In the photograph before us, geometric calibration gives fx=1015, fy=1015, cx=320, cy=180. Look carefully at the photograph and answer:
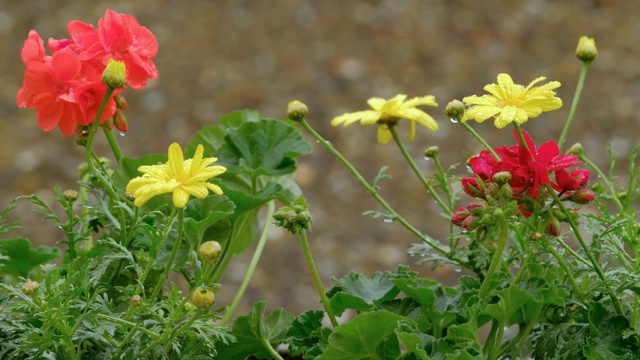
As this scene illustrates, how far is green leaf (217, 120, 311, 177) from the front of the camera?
1074 millimetres

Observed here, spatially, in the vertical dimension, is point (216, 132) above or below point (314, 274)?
above

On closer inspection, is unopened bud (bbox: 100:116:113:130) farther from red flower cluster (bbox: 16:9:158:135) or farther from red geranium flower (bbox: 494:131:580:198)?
red geranium flower (bbox: 494:131:580:198)

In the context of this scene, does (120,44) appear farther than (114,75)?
Yes

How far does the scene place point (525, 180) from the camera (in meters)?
0.74

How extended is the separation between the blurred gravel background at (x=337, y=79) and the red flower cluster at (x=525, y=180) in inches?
99.3

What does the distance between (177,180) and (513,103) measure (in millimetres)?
250

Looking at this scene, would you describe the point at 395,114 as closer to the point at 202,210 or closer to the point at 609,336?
the point at 202,210

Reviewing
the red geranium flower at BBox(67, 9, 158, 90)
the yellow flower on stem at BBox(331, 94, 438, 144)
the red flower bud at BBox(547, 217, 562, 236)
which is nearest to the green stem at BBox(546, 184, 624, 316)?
the red flower bud at BBox(547, 217, 562, 236)

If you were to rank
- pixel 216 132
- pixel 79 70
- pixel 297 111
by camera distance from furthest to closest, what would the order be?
pixel 216 132 → pixel 297 111 → pixel 79 70

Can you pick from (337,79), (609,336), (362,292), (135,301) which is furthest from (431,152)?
(337,79)

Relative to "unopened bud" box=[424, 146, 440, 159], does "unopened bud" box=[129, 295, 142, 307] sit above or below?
below

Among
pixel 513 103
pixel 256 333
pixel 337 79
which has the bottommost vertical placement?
pixel 256 333

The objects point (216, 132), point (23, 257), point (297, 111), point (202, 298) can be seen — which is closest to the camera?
point (202, 298)

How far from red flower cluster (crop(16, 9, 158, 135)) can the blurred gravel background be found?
2.41 m
